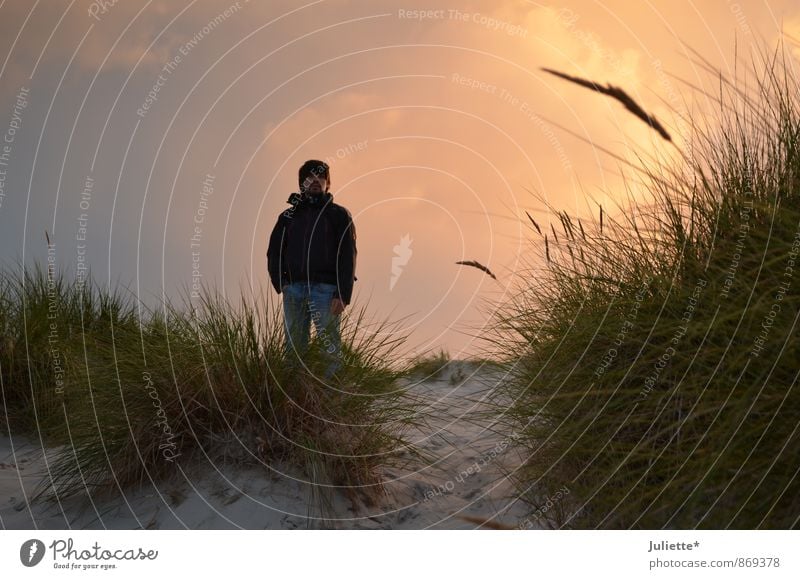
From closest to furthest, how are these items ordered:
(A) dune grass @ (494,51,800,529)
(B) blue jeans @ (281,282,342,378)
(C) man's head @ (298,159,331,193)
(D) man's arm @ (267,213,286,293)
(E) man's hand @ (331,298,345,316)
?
(A) dune grass @ (494,51,800,529) < (B) blue jeans @ (281,282,342,378) < (E) man's hand @ (331,298,345,316) < (C) man's head @ (298,159,331,193) < (D) man's arm @ (267,213,286,293)

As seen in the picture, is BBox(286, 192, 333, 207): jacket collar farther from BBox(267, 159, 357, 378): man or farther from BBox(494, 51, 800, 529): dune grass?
BBox(494, 51, 800, 529): dune grass

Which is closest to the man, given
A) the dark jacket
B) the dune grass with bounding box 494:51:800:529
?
the dark jacket

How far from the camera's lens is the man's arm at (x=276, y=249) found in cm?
638

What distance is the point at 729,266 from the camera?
12.0 ft

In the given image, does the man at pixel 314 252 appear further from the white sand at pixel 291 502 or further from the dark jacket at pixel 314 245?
the white sand at pixel 291 502

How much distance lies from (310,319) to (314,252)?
0.71 metres

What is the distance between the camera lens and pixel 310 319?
5.68 metres

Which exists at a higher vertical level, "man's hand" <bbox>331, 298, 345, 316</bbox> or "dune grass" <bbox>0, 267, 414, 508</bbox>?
"man's hand" <bbox>331, 298, 345, 316</bbox>

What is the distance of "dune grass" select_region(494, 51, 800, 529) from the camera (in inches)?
127

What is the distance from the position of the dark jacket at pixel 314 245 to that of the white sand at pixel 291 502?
1453 millimetres

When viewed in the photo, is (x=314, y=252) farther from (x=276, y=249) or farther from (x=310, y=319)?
(x=310, y=319)

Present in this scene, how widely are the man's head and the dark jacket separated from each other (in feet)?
0.26

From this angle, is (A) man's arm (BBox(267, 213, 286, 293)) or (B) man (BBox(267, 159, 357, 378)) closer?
(B) man (BBox(267, 159, 357, 378))

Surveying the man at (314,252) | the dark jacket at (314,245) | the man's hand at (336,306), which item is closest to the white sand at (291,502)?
the man's hand at (336,306)
